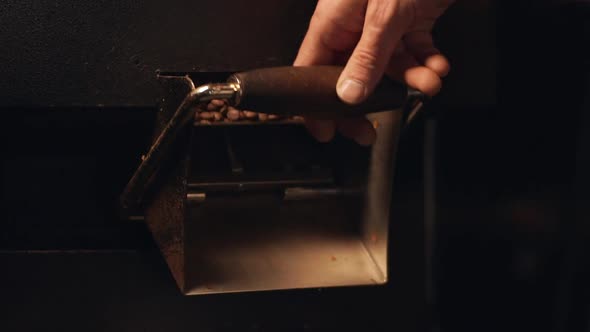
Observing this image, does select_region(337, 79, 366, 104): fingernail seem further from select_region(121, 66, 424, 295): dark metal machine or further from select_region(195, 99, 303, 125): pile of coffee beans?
select_region(195, 99, 303, 125): pile of coffee beans

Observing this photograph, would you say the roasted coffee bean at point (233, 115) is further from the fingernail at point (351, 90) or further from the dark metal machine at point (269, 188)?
the fingernail at point (351, 90)

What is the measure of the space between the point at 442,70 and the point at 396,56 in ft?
0.21

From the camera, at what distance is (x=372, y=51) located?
0.61m

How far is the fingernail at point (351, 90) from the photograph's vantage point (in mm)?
596

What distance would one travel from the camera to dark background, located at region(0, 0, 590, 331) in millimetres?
635

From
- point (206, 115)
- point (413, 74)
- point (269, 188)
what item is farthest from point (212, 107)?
point (413, 74)

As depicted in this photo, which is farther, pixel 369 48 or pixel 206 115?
pixel 206 115

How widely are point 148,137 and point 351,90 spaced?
0.25 m

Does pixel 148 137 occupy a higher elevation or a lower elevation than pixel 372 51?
lower

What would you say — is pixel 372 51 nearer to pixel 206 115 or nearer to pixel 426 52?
pixel 426 52

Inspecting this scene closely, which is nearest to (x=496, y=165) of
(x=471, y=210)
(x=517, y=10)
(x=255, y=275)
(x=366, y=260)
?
(x=471, y=210)

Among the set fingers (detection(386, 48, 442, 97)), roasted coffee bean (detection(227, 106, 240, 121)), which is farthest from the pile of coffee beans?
fingers (detection(386, 48, 442, 97))

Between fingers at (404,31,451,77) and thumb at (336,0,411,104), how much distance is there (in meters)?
0.06

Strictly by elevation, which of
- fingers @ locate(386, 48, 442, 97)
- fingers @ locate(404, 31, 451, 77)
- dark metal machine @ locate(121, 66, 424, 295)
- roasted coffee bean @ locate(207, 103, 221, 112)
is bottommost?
dark metal machine @ locate(121, 66, 424, 295)
